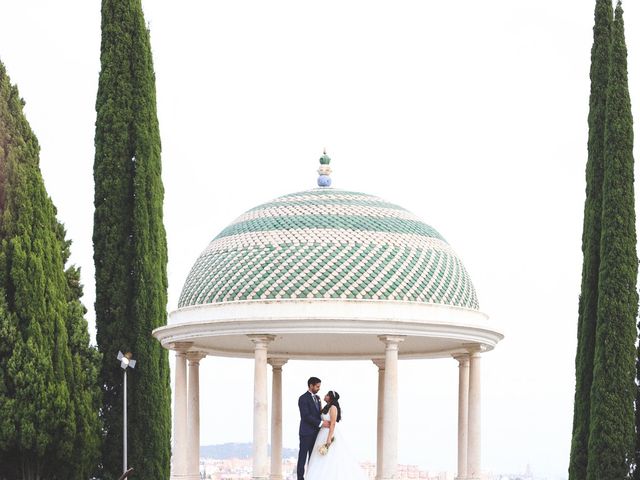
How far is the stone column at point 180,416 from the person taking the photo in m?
25.9

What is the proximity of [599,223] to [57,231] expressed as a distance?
1185cm

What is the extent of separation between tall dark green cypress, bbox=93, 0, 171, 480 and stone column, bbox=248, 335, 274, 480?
405 cm

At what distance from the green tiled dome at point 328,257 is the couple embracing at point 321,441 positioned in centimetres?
323

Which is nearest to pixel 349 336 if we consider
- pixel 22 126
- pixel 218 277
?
pixel 218 277

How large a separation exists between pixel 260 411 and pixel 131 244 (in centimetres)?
613

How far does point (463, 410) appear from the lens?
26.7 metres

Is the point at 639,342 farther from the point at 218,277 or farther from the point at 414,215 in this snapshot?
the point at 218,277

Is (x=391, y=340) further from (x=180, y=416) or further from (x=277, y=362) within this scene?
(x=277, y=362)

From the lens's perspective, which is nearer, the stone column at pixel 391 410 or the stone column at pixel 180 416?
the stone column at pixel 391 410

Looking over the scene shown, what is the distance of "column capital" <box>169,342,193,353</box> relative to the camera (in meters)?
25.6

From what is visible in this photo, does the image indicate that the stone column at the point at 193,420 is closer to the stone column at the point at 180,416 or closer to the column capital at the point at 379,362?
the stone column at the point at 180,416

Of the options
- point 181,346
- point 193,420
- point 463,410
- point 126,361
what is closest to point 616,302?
point 463,410

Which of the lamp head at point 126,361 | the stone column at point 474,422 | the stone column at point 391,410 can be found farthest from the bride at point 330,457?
the lamp head at point 126,361

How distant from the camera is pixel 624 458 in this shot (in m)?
23.6
